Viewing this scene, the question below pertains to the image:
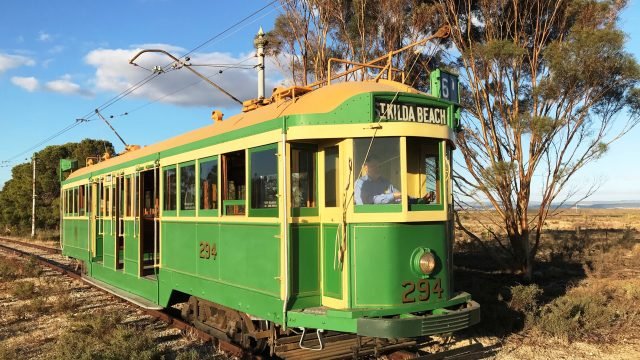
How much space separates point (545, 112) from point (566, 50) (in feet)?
5.03

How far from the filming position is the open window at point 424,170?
6.08m

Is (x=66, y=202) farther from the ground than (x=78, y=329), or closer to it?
farther from the ground

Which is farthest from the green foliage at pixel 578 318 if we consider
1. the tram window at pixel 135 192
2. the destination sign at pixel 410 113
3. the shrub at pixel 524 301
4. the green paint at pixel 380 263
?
the tram window at pixel 135 192

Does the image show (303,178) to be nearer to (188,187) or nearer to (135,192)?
(188,187)

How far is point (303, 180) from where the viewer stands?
5.91 m

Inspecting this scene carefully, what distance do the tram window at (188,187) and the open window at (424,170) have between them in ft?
10.3

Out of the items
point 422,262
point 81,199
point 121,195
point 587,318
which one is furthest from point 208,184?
point 81,199

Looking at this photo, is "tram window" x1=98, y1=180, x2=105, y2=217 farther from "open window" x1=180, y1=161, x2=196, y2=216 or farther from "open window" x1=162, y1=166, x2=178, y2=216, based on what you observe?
"open window" x1=180, y1=161, x2=196, y2=216

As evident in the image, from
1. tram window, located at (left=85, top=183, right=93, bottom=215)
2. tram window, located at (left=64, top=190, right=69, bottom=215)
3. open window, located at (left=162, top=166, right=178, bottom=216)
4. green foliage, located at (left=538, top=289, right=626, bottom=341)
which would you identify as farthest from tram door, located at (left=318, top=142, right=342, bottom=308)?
tram window, located at (left=64, top=190, right=69, bottom=215)

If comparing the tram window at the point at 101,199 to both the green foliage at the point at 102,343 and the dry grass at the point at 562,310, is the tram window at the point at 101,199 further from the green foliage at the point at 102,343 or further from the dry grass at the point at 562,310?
→ the dry grass at the point at 562,310

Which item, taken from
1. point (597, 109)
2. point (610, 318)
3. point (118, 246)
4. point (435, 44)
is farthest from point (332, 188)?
point (435, 44)

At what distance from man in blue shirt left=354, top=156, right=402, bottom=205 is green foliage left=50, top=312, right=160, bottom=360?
3.27 meters

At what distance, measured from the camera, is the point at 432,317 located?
5.44 meters

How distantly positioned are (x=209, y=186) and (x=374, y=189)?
8.25 ft
